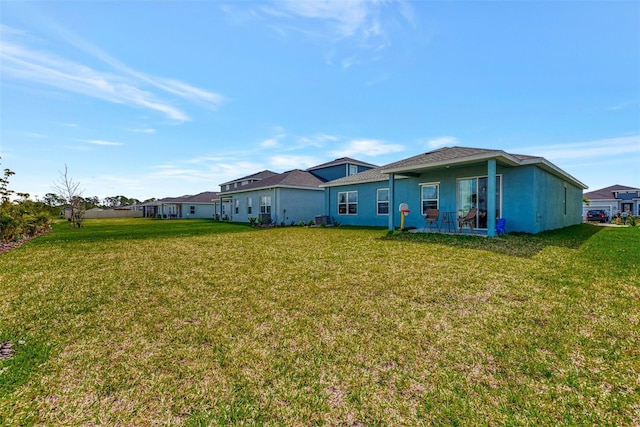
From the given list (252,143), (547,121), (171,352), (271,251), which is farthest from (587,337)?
(252,143)

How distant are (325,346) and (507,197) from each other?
11.4 metres

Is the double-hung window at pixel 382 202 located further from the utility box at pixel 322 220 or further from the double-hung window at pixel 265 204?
the double-hung window at pixel 265 204

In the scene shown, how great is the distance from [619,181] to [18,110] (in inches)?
2261

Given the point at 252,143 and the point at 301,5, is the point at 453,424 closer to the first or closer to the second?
the point at 301,5

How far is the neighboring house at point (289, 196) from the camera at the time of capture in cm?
1991

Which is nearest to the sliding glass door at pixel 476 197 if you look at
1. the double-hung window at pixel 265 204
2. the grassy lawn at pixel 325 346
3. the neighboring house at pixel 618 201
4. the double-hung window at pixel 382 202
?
the double-hung window at pixel 382 202

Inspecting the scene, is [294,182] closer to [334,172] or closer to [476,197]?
[334,172]

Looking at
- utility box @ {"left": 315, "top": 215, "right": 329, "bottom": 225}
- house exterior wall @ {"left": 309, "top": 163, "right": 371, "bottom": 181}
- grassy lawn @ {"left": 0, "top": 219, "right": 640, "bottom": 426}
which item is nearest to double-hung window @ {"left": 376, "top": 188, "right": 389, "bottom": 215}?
utility box @ {"left": 315, "top": 215, "right": 329, "bottom": 225}

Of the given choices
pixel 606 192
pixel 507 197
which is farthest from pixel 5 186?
pixel 606 192

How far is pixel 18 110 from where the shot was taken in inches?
432

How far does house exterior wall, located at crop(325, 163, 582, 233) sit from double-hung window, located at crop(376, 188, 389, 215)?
18cm

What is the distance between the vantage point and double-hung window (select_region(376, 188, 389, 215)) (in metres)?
15.7

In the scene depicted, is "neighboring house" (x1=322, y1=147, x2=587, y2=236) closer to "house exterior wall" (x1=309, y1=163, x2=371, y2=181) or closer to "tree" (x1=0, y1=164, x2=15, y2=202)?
"house exterior wall" (x1=309, y1=163, x2=371, y2=181)

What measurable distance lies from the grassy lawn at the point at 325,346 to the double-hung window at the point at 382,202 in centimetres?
1010
